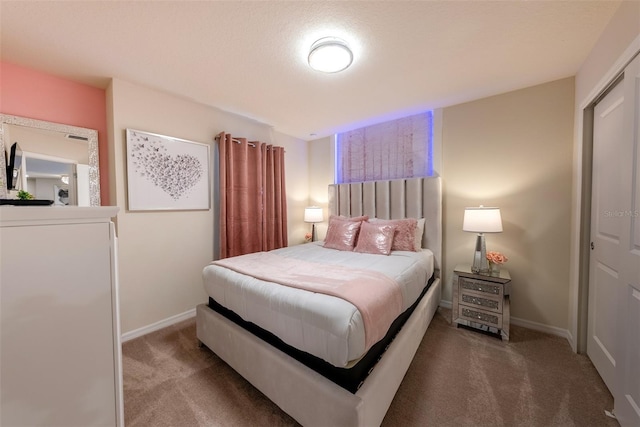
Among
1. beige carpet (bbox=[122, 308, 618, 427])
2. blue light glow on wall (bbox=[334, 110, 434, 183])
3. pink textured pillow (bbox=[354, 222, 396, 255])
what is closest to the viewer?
beige carpet (bbox=[122, 308, 618, 427])

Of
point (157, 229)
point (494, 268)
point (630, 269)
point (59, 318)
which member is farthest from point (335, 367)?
point (157, 229)

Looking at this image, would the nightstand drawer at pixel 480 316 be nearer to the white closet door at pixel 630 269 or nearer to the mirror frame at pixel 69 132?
the white closet door at pixel 630 269

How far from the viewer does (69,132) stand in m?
2.14

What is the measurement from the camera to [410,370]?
1.76m

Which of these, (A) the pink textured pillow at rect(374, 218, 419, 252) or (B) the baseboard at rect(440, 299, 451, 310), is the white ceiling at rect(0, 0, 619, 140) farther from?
(B) the baseboard at rect(440, 299, 451, 310)

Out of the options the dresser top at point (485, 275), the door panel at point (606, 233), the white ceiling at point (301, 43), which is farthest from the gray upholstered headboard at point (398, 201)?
the door panel at point (606, 233)

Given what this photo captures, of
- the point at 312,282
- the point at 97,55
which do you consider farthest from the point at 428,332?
the point at 97,55

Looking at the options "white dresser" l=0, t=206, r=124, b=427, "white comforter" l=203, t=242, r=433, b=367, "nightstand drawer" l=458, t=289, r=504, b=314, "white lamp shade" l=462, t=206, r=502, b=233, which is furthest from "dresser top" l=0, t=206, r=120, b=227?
"nightstand drawer" l=458, t=289, r=504, b=314

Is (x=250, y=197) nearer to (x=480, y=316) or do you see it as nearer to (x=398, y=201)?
(x=398, y=201)

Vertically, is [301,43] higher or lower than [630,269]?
higher

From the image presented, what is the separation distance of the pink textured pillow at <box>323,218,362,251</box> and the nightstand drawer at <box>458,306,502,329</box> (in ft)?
4.30

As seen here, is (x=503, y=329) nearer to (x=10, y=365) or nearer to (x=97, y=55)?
(x=10, y=365)

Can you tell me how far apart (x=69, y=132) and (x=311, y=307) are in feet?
9.18

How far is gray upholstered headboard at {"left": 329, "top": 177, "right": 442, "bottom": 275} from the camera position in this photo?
279 cm
